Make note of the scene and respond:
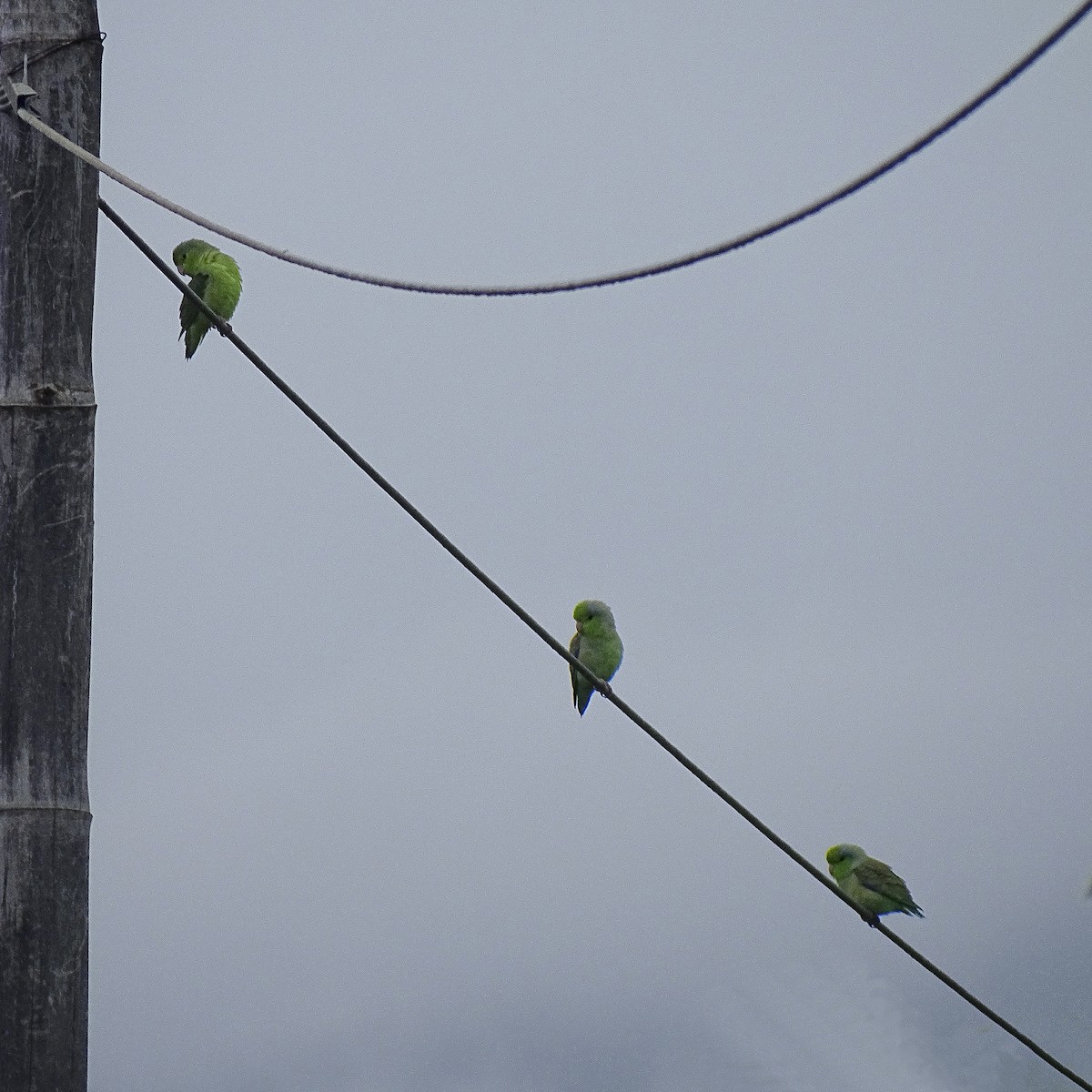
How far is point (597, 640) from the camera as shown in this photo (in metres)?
8.69

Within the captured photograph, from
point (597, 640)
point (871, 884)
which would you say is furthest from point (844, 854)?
point (597, 640)

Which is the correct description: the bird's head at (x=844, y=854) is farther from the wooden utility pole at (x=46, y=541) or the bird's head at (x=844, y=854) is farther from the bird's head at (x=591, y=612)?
the wooden utility pole at (x=46, y=541)

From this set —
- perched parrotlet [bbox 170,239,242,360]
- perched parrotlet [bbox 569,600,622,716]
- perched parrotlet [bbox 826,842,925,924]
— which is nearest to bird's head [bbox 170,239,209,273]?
perched parrotlet [bbox 170,239,242,360]

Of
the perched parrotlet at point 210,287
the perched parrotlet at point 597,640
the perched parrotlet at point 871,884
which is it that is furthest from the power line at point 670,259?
the perched parrotlet at point 871,884

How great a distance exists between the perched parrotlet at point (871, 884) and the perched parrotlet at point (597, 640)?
1781 mm

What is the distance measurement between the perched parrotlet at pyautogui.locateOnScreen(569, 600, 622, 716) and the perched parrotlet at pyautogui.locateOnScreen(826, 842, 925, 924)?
178cm

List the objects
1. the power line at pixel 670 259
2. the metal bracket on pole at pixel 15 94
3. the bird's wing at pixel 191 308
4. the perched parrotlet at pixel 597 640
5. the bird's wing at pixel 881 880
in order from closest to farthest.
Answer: the power line at pixel 670 259 < the metal bracket on pole at pixel 15 94 < the bird's wing at pixel 191 308 < the bird's wing at pixel 881 880 < the perched parrotlet at pixel 597 640

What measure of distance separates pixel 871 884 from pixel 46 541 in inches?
240

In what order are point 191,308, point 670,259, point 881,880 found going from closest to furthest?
point 670,259
point 191,308
point 881,880

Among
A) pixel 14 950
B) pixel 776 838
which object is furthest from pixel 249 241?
pixel 776 838

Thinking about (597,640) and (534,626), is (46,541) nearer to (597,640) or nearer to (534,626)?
(534,626)

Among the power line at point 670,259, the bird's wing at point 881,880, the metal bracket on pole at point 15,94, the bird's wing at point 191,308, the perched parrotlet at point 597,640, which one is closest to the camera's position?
the power line at point 670,259

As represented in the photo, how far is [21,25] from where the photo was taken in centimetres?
406

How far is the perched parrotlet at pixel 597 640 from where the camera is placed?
342 inches
